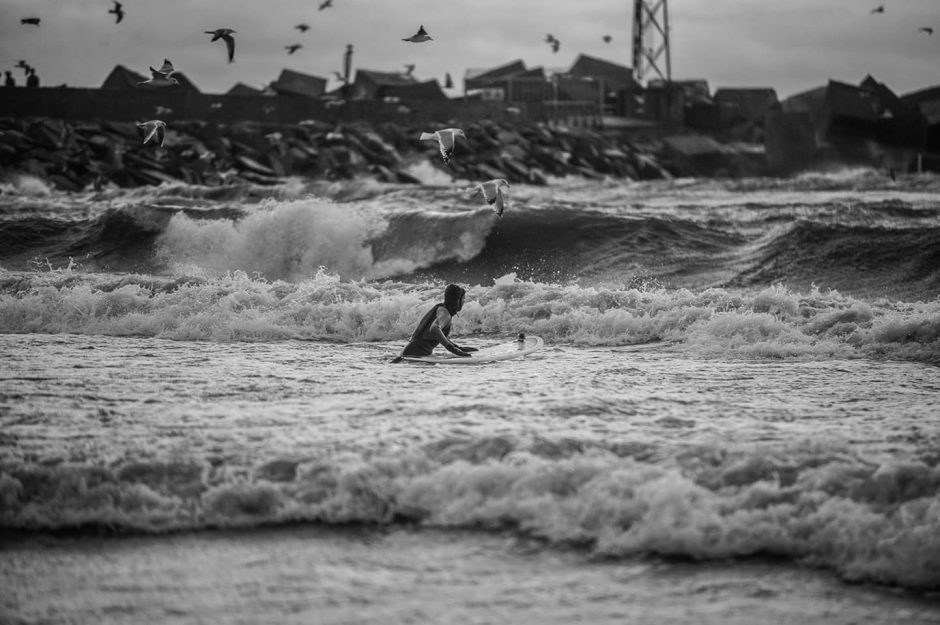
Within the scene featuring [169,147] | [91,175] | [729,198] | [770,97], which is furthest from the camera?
[770,97]

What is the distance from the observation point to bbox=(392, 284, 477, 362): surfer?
29.3ft

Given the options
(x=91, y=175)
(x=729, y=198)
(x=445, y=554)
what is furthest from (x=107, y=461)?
→ (x=91, y=175)

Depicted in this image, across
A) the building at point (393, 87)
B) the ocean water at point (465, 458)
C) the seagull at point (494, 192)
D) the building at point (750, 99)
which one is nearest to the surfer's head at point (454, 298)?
the ocean water at point (465, 458)

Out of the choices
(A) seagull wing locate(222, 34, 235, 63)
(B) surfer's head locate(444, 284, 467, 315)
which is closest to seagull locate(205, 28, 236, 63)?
(A) seagull wing locate(222, 34, 235, 63)

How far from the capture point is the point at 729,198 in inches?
1032

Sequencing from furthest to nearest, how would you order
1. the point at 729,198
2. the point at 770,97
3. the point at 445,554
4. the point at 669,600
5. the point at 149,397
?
the point at 770,97 < the point at 729,198 < the point at 149,397 < the point at 445,554 < the point at 669,600

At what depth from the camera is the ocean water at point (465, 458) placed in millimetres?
4465

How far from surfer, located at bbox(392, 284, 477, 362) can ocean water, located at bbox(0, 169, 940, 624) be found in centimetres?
33

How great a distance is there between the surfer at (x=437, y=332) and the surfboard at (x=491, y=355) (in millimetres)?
60

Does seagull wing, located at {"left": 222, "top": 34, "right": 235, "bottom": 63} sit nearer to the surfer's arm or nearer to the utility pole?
the surfer's arm

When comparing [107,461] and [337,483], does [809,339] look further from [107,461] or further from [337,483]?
[107,461]

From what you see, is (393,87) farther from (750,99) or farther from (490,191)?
(490,191)

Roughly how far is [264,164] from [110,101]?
25.1 ft

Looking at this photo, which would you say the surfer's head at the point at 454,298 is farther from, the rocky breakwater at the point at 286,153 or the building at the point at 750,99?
the building at the point at 750,99
